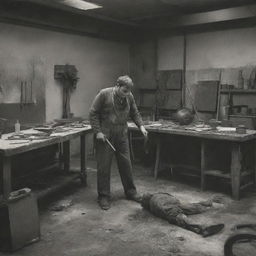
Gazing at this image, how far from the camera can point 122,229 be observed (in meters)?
4.30

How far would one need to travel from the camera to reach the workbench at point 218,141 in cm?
534

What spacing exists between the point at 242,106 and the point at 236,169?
7.94 feet

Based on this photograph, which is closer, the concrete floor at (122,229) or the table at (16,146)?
the concrete floor at (122,229)

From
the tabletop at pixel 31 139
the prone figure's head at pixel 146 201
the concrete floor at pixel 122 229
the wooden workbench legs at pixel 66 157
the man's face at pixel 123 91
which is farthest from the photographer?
the wooden workbench legs at pixel 66 157

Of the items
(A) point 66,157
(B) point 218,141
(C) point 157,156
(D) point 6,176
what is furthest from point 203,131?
(D) point 6,176

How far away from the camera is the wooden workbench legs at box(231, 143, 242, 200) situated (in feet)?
17.5

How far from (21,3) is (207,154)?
4.28 metres

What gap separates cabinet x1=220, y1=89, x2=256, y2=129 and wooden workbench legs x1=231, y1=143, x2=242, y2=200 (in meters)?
1.72

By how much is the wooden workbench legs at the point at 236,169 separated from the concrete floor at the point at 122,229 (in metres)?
0.14

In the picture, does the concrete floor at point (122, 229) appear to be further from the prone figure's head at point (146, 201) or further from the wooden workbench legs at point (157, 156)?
the wooden workbench legs at point (157, 156)

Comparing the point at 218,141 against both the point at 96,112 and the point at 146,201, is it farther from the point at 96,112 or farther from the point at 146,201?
the point at 96,112

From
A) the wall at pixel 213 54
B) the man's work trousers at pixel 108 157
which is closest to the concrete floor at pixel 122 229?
the man's work trousers at pixel 108 157

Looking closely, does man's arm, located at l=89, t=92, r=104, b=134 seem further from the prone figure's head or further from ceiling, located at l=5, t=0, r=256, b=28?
ceiling, located at l=5, t=0, r=256, b=28

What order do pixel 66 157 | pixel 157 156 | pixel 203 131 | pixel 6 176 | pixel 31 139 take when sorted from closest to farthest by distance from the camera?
pixel 6 176 < pixel 31 139 < pixel 203 131 < pixel 66 157 < pixel 157 156
